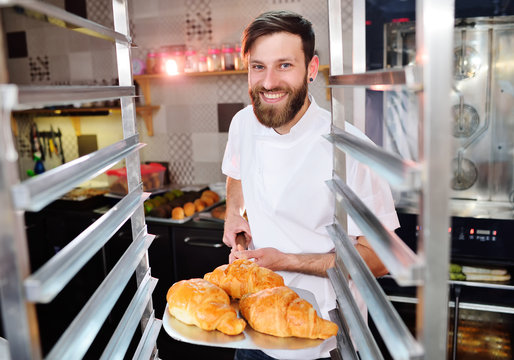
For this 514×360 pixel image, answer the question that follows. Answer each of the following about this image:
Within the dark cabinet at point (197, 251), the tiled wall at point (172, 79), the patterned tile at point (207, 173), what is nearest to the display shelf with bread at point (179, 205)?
the dark cabinet at point (197, 251)

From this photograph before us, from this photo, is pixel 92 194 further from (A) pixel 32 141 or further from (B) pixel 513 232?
(B) pixel 513 232

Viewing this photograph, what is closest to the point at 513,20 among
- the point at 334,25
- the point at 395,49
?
the point at 395,49

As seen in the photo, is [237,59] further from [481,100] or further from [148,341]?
[148,341]

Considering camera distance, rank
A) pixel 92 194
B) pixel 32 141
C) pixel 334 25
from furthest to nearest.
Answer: pixel 32 141
pixel 92 194
pixel 334 25

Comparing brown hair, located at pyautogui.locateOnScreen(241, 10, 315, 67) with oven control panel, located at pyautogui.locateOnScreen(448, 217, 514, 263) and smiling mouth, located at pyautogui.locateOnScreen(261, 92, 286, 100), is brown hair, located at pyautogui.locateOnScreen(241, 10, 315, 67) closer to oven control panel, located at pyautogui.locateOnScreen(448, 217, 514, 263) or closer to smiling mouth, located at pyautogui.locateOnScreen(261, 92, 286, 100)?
smiling mouth, located at pyautogui.locateOnScreen(261, 92, 286, 100)

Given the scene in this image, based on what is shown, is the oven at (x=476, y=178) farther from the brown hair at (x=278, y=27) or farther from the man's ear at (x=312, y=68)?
the brown hair at (x=278, y=27)

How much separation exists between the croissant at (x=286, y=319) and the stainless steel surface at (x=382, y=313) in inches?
7.5

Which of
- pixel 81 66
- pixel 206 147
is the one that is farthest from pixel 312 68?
pixel 81 66

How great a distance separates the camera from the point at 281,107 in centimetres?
207

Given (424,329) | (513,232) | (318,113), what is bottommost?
(513,232)

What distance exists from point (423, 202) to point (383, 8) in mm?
2407

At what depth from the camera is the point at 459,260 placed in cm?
262

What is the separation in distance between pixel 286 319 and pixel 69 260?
582 millimetres

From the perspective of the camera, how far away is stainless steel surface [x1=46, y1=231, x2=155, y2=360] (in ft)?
2.33
